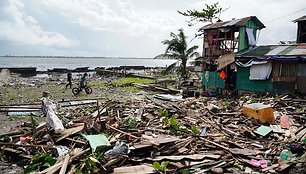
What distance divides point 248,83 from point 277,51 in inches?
116

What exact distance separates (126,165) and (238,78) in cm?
1540

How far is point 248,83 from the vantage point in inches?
772

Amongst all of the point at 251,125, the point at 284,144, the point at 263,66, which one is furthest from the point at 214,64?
the point at 284,144

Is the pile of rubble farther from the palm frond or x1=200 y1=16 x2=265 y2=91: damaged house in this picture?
the palm frond

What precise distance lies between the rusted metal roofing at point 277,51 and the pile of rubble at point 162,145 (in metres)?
6.58

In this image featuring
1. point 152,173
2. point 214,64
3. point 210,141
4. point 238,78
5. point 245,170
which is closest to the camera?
point 152,173

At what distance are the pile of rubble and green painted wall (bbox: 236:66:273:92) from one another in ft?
20.8

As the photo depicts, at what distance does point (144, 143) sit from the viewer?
26.1ft

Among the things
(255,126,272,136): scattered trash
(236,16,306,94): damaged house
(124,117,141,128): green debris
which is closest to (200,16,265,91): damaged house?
(236,16,306,94): damaged house

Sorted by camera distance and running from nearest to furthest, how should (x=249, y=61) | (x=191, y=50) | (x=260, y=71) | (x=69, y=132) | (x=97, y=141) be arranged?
(x=97, y=141), (x=69, y=132), (x=260, y=71), (x=249, y=61), (x=191, y=50)

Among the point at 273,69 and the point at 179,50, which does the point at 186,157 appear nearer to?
the point at 273,69

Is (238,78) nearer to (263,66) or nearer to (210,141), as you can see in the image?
(263,66)

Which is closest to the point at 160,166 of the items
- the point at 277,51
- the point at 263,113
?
the point at 263,113

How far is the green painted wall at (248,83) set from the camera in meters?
18.3
